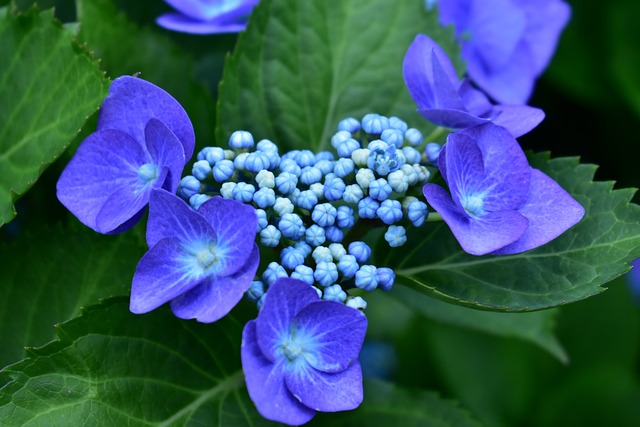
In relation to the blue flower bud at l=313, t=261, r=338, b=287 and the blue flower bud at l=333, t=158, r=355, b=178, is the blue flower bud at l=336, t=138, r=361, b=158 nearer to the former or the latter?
the blue flower bud at l=333, t=158, r=355, b=178

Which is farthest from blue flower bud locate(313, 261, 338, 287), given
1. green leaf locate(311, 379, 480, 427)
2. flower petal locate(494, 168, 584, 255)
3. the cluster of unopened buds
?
green leaf locate(311, 379, 480, 427)

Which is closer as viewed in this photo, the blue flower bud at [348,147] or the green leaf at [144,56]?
the blue flower bud at [348,147]

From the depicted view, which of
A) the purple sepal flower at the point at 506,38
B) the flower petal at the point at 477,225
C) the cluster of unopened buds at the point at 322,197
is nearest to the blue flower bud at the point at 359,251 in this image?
the cluster of unopened buds at the point at 322,197

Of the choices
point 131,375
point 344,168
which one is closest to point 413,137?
point 344,168

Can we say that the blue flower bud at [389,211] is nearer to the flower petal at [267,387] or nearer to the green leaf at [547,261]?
the green leaf at [547,261]

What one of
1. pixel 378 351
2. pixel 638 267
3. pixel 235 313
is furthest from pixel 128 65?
pixel 638 267

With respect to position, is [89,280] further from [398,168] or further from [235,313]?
[398,168]
